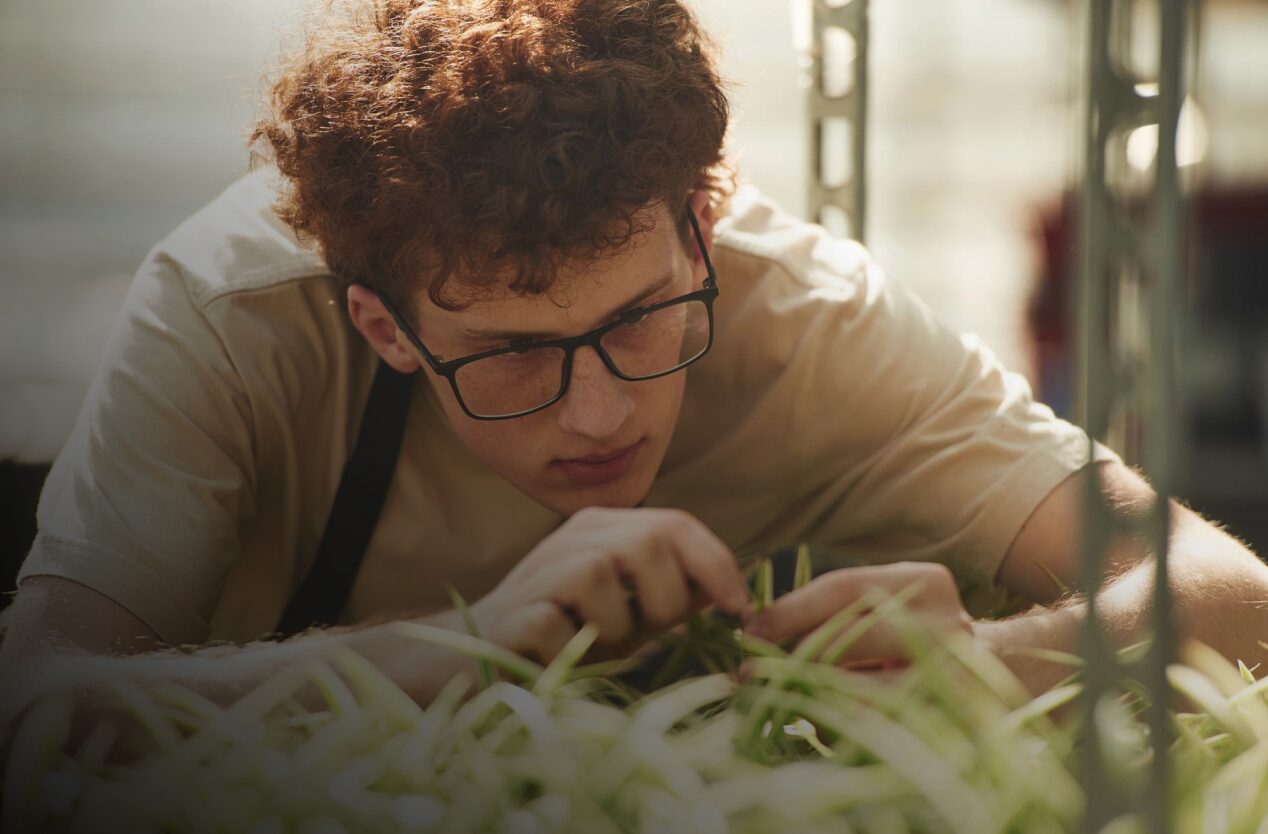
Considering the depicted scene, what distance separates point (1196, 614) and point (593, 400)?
616mm

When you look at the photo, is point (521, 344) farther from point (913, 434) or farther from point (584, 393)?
point (913, 434)

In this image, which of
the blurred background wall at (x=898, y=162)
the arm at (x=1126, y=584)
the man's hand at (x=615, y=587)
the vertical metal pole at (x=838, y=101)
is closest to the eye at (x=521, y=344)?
the man's hand at (x=615, y=587)

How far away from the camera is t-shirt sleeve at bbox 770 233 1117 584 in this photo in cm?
136

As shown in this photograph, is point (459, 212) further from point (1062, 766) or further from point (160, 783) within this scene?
point (1062, 766)

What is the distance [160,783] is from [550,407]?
0.57 metres

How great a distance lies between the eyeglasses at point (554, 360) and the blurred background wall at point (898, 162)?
7.68ft

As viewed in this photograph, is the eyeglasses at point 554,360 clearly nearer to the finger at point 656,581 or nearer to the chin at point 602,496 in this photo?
the chin at point 602,496

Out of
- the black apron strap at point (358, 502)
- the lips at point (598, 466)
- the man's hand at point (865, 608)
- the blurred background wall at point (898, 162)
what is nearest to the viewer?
the man's hand at point (865, 608)

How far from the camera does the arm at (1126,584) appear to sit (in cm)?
68

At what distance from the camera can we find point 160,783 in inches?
30.5

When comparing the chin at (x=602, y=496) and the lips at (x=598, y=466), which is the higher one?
the lips at (x=598, y=466)

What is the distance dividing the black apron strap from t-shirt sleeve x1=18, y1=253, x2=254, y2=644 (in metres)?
0.11

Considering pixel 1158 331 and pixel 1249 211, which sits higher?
pixel 1158 331

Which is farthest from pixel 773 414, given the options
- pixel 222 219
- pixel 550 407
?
pixel 222 219
